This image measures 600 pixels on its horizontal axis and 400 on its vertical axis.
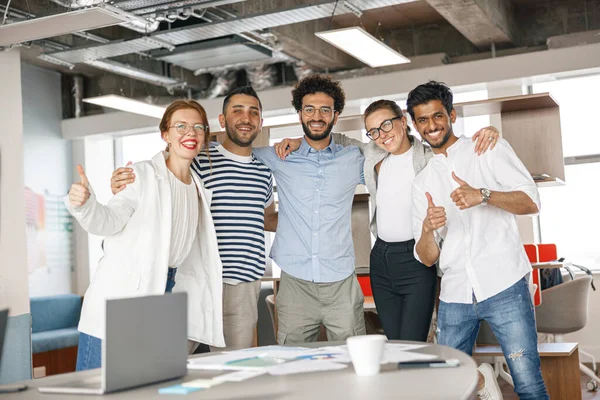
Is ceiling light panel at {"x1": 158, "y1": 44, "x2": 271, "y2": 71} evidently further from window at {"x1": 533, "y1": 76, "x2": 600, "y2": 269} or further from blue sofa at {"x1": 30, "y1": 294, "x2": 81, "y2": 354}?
window at {"x1": 533, "y1": 76, "x2": 600, "y2": 269}

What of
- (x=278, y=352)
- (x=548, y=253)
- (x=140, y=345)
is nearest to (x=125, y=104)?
(x=548, y=253)

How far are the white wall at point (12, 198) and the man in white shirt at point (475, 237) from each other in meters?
3.07

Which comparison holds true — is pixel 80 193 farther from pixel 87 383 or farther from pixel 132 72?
pixel 132 72

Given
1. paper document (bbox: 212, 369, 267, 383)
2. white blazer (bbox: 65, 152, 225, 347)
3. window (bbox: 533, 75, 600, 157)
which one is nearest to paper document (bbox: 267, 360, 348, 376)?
paper document (bbox: 212, 369, 267, 383)

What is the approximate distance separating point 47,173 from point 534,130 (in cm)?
600

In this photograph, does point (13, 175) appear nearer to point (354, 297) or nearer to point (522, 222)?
point (354, 297)

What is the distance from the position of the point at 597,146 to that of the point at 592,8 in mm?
1334

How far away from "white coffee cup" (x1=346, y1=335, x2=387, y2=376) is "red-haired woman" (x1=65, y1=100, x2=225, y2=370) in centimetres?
106

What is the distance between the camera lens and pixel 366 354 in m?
1.50

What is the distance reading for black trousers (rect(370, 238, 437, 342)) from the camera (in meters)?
2.79

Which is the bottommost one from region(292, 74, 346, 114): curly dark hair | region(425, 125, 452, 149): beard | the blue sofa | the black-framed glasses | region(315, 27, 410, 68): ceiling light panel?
the blue sofa

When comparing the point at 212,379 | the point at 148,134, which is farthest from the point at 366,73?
the point at 212,379

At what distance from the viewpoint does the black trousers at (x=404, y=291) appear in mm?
2789

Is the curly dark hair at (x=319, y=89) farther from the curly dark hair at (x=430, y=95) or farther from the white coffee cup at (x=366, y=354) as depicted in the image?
the white coffee cup at (x=366, y=354)
